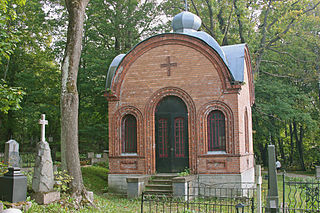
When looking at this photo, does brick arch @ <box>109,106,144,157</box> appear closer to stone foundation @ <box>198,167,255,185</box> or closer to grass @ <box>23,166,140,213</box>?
grass @ <box>23,166,140,213</box>

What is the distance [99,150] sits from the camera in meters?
26.2

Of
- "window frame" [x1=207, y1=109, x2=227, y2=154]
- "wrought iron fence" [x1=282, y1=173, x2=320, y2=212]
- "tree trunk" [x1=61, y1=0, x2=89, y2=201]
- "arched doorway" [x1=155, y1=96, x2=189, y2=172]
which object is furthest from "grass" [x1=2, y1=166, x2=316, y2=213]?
"window frame" [x1=207, y1=109, x2=227, y2=154]

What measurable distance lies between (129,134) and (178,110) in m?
2.36

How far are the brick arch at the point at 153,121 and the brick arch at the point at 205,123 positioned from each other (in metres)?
0.27

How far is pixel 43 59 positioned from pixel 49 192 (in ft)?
56.2

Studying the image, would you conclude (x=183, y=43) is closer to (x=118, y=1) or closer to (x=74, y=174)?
(x=74, y=174)

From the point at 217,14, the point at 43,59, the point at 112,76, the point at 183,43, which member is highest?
the point at 217,14

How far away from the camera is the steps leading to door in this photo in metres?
12.0

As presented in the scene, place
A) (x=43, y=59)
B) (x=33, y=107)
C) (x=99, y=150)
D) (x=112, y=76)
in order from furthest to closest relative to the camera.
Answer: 1. (x=99, y=150)
2. (x=43, y=59)
3. (x=33, y=107)
4. (x=112, y=76)

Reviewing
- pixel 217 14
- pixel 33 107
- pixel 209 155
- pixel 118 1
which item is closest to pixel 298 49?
pixel 217 14

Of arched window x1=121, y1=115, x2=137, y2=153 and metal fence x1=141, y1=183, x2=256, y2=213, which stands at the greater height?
arched window x1=121, y1=115, x2=137, y2=153

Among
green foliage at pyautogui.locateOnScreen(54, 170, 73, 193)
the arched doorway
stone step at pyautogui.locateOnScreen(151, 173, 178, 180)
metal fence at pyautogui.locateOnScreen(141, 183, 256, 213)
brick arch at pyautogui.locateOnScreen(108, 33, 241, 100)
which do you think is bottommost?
metal fence at pyautogui.locateOnScreen(141, 183, 256, 213)

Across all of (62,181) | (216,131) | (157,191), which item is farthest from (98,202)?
(216,131)

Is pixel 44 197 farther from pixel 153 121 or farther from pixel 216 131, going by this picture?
pixel 216 131
